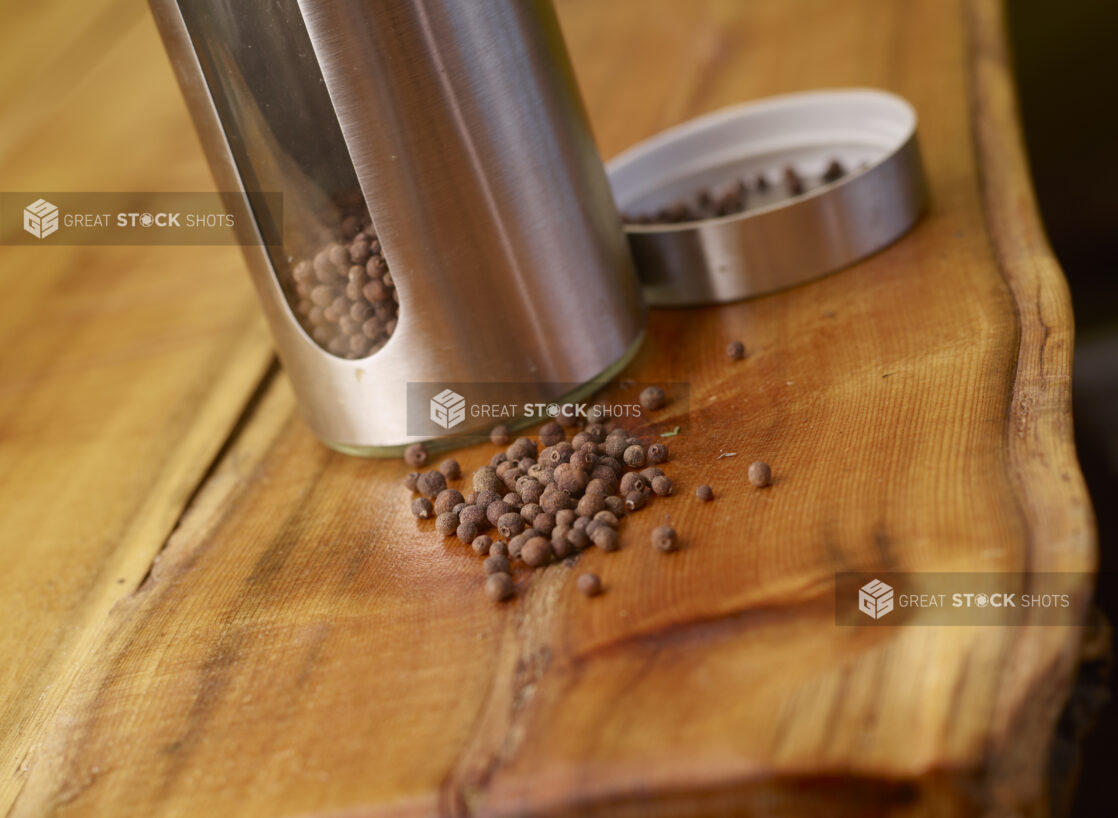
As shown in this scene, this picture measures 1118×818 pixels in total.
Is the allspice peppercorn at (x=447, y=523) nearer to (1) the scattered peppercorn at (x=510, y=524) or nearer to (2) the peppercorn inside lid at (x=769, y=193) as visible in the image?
(1) the scattered peppercorn at (x=510, y=524)

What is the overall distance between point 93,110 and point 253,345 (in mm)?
1128

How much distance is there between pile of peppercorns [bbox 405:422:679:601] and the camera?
777 mm

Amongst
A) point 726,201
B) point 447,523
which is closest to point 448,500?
point 447,523

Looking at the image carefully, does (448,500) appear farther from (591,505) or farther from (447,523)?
(591,505)

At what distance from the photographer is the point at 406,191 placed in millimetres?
856

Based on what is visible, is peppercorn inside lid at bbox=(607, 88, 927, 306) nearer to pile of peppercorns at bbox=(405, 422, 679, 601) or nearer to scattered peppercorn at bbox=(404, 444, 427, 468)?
pile of peppercorns at bbox=(405, 422, 679, 601)

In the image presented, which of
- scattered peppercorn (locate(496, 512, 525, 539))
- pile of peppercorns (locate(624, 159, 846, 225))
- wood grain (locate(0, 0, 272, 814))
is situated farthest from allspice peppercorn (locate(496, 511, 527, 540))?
pile of peppercorns (locate(624, 159, 846, 225))

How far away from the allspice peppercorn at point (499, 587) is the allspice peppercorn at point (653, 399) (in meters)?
0.26

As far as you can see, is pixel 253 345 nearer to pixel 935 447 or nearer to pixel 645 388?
pixel 645 388

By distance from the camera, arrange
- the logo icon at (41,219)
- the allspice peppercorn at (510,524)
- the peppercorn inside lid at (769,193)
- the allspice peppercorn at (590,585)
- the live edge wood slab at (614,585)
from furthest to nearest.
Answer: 1. the logo icon at (41,219)
2. the peppercorn inside lid at (769,193)
3. the allspice peppercorn at (510,524)
4. the allspice peppercorn at (590,585)
5. the live edge wood slab at (614,585)

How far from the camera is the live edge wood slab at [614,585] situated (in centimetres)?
56

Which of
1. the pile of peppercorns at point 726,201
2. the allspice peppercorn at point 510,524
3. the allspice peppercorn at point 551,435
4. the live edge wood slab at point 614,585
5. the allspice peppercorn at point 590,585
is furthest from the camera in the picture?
the pile of peppercorns at point 726,201

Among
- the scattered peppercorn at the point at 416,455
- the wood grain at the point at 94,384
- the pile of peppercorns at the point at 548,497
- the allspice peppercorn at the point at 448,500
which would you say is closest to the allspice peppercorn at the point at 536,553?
the pile of peppercorns at the point at 548,497

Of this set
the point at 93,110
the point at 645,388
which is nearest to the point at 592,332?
the point at 645,388
